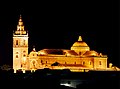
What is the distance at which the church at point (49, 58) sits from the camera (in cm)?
5772

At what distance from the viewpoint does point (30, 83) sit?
113 feet

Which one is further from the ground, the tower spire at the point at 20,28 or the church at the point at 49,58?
the tower spire at the point at 20,28

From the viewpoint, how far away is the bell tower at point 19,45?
57844mm

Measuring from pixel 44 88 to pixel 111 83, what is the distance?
5.26 meters

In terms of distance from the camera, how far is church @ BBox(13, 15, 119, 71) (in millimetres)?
57719

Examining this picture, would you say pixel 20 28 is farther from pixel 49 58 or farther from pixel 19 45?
pixel 49 58

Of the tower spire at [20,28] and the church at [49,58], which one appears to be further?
the tower spire at [20,28]

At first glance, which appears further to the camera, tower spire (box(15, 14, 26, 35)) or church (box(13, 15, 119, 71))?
tower spire (box(15, 14, 26, 35))

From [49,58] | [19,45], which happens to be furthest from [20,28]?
[49,58]

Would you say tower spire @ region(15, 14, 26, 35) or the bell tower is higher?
tower spire @ region(15, 14, 26, 35)

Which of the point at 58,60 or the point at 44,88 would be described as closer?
the point at 44,88

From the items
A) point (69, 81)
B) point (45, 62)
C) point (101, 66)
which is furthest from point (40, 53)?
point (69, 81)

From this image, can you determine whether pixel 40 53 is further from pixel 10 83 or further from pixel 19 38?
pixel 10 83

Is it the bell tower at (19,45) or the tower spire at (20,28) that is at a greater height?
the tower spire at (20,28)
